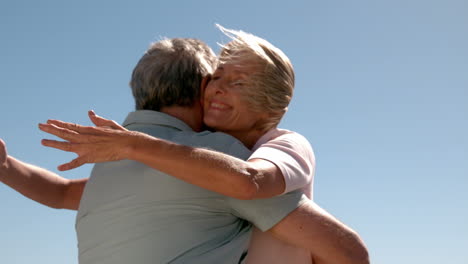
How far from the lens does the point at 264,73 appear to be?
4672 millimetres

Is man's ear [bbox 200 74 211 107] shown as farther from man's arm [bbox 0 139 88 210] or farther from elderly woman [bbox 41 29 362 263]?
man's arm [bbox 0 139 88 210]

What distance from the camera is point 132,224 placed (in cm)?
384

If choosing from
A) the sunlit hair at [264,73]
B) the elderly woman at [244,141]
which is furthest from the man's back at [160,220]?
the sunlit hair at [264,73]

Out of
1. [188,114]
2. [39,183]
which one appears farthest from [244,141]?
[39,183]

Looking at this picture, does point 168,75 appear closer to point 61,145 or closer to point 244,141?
point 244,141

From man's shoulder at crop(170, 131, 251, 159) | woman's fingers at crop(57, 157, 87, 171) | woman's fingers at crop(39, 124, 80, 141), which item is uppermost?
woman's fingers at crop(39, 124, 80, 141)

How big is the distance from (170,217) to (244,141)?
1.22 m

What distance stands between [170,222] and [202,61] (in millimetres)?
1469

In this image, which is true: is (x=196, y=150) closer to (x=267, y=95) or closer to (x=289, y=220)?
(x=289, y=220)

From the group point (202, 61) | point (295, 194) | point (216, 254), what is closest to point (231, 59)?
point (202, 61)

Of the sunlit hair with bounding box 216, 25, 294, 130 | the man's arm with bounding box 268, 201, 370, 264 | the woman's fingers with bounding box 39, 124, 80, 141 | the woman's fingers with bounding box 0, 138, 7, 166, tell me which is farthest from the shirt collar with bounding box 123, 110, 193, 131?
the woman's fingers with bounding box 0, 138, 7, 166

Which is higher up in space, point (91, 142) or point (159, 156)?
point (91, 142)

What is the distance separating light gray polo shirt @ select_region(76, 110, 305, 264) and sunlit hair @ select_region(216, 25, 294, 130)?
79 cm

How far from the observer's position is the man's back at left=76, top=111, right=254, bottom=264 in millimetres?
3775
